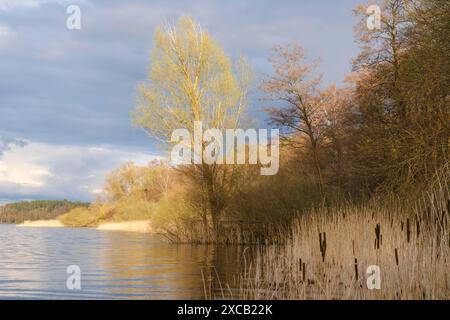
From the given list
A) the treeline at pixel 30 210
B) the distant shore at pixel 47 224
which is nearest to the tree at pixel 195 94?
the distant shore at pixel 47 224

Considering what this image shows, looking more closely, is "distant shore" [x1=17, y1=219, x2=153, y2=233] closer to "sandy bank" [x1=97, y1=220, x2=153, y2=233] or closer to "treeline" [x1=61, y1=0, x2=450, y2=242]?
"sandy bank" [x1=97, y1=220, x2=153, y2=233]

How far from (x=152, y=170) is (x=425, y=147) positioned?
50.4m

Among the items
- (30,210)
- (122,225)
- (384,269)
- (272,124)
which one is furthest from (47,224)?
(384,269)

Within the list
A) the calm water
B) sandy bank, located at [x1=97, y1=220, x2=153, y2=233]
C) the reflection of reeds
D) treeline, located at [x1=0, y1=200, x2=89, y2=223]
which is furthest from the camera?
treeline, located at [x1=0, y1=200, x2=89, y2=223]

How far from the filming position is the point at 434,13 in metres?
11.5

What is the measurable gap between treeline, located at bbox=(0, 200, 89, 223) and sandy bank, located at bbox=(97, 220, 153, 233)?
102ft

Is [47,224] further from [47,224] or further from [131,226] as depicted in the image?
[131,226]

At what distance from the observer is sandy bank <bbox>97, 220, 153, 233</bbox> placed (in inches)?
1637

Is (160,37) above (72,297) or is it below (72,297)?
above

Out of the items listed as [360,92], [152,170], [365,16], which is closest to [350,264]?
[360,92]

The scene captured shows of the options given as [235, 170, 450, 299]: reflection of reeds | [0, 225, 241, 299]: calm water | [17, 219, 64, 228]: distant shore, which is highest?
[235, 170, 450, 299]: reflection of reeds

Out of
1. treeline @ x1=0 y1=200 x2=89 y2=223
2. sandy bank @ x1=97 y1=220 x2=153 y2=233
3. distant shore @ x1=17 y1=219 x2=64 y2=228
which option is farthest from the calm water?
treeline @ x1=0 y1=200 x2=89 y2=223
